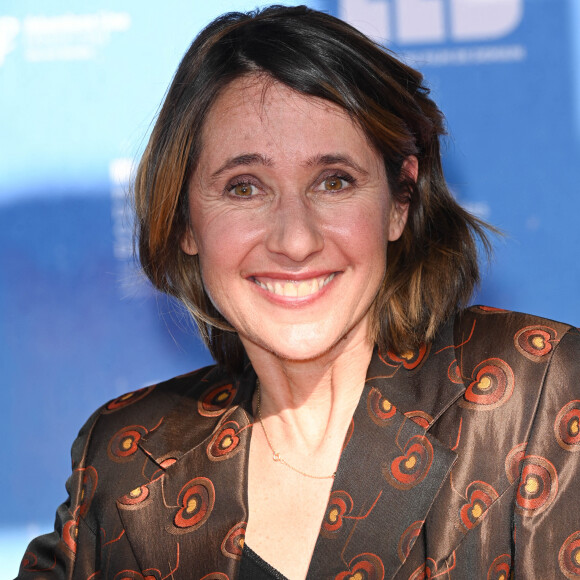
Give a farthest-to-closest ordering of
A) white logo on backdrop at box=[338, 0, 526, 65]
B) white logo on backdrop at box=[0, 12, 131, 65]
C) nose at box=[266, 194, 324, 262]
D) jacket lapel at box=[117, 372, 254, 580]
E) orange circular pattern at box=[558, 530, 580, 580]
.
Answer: white logo on backdrop at box=[0, 12, 131, 65], white logo on backdrop at box=[338, 0, 526, 65], jacket lapel at box=[117, 372, 254, 580], nose at box=[266, 194, 324, 262], orange circular pattern at box=[558, 530, 580, 580]

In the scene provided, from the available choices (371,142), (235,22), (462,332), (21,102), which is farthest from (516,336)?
(21,102)

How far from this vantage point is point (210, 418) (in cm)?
182

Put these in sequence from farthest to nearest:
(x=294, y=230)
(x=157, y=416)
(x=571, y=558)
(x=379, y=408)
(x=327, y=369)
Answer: (x=157, y=416), (x=327, y=369), (x=379, y=408), (x=294, y=230), (x=571, y=558)

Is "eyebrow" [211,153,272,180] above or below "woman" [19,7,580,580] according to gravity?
above

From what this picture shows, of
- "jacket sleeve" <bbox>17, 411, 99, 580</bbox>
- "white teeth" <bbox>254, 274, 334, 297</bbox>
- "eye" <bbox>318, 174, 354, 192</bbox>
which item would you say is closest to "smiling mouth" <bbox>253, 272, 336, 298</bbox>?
"white teeth" <bbox>254, 274, 334, 297</bbox>

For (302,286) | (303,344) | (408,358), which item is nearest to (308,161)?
(302,286)

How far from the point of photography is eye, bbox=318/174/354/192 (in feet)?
5.18

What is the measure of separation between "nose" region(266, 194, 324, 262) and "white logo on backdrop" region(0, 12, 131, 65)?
95cm

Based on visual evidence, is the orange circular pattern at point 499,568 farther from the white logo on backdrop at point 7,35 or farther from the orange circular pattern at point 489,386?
the white logo on backdrop at point 7,35

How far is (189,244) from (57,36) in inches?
31.6

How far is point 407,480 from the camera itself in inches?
60.1

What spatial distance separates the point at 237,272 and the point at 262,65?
0.39 m

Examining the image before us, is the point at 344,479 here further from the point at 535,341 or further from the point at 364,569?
the point at 535,341

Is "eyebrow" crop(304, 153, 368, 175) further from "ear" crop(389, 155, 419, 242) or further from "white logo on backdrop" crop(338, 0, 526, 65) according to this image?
"white logo on backdrop" crop(338, 0, 526, 65)
